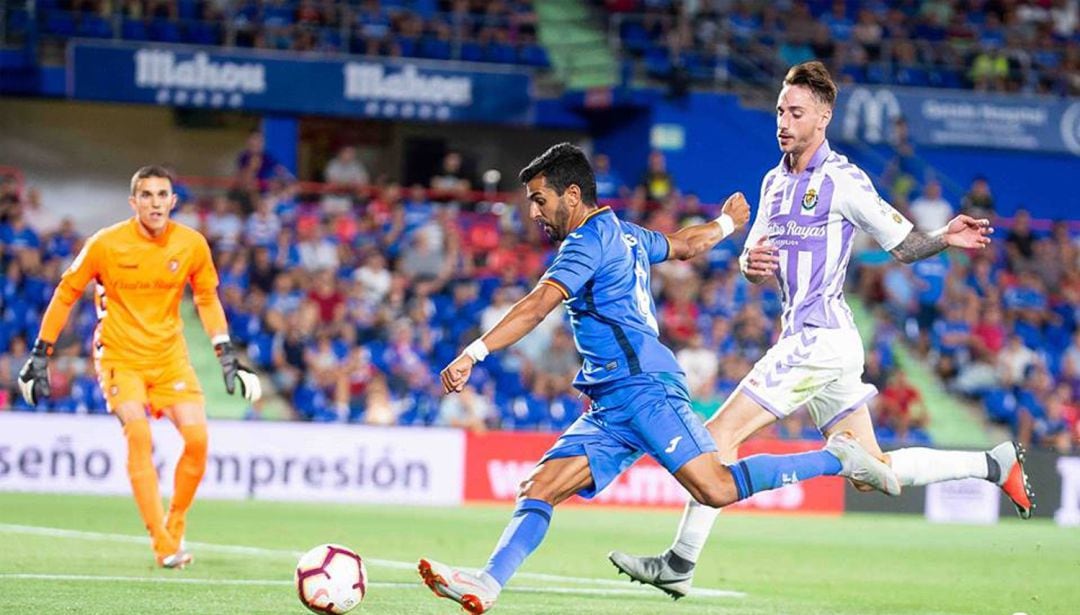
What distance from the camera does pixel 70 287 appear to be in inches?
434

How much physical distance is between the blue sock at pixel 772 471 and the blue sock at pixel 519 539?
91cm

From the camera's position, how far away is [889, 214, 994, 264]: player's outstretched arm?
875cm

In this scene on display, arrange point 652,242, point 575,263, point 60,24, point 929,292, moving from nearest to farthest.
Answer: point 575,263, point 652,242, point 60,24, point 929,292

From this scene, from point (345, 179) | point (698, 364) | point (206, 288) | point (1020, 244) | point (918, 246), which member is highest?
point (918, 246)

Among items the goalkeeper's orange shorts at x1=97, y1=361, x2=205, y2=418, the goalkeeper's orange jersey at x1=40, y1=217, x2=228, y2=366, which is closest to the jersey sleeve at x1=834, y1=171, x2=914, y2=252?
the goalkeeper's orange jersey at x1=40, y1=217, x2=228, y2=366

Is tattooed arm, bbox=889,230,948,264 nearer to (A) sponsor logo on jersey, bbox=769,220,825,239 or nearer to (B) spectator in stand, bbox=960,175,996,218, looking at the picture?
(A) sponsor logo on jersey, bbox=769,220,825,239

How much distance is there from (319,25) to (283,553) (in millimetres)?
14538

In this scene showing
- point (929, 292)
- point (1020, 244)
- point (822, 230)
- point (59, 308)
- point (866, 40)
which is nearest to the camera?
point (822, 230)

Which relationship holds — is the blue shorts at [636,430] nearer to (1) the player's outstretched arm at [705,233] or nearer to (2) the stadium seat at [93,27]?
(1) the player's outstretched arm at [705,233]

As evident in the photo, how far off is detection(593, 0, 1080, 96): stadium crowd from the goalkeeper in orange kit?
53.4 ft

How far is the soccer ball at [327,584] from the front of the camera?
8031mm

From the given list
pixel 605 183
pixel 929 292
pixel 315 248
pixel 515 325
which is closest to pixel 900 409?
pixel 929 292

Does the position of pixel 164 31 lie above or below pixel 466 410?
above

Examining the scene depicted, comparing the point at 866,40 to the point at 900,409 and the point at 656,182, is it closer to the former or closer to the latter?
the point at 656,182
